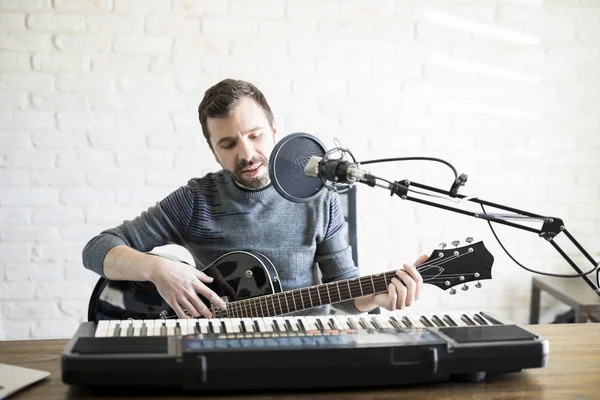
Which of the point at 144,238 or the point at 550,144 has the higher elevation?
the point at 550,144

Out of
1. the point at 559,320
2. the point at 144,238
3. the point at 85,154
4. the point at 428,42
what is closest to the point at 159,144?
the point at 85,154

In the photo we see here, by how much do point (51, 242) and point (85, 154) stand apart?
37 centimetres

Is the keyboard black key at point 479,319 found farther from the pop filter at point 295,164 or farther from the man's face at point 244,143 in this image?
the man's face at point 244,143

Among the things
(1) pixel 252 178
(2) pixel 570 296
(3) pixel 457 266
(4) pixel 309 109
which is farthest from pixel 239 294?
(2) pixel 570 296

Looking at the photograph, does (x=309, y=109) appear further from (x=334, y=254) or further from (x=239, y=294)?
(x=239, y=294)

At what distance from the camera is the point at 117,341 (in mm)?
1181

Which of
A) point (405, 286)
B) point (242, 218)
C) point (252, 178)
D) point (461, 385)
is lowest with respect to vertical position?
point (461, 385)

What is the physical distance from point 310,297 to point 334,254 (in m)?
0.31

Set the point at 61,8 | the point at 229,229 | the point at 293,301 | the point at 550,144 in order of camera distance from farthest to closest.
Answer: the point at 550,144 < the point at 61,8 < the point at 229,229 < the point at 293,301

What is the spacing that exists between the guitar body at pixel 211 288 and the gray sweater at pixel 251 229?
10cm

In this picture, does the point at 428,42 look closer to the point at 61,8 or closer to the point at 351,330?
the point at 61,8

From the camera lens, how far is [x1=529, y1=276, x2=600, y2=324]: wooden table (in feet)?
8.30

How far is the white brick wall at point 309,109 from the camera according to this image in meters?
2.68

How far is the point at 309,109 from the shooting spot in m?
2.79
